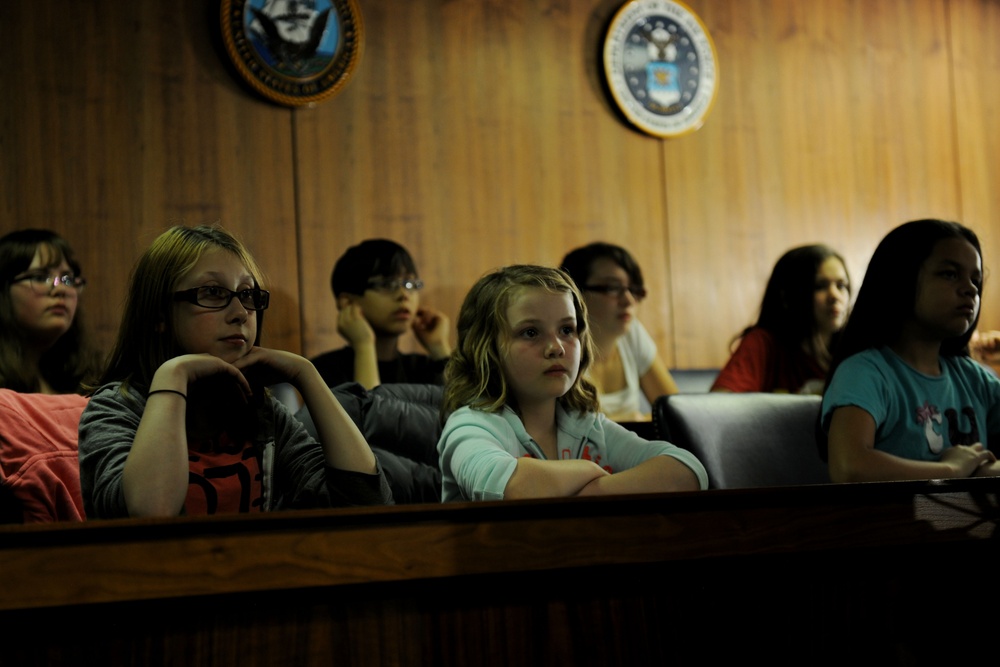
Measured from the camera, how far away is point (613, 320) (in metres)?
2.95

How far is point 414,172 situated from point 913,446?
7.58 ft

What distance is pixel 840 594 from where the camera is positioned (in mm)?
1107

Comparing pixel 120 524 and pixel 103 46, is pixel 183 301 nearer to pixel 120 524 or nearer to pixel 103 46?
pixel 120 524

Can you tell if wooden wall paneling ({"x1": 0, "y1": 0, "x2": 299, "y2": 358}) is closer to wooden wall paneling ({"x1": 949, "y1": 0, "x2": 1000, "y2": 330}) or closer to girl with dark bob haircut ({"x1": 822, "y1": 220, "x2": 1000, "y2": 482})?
girl with dark bob haircut ({"x1": 822, "y1": 220, "x2": 1000, "y2": 482})

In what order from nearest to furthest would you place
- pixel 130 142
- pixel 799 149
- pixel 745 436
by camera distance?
pixel 745 436, pixel 130 142, pixel 799 149

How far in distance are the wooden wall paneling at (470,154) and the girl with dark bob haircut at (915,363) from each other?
2029 millimetres

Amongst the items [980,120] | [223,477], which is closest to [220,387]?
[223,477]

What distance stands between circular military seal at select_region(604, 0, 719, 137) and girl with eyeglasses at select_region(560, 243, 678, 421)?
124cm

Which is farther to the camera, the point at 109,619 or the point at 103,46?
the point at 103,46

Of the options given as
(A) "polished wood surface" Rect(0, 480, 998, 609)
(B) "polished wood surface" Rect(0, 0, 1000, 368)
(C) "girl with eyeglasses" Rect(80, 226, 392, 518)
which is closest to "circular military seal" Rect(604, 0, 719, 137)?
(B) "polished wood surface" Rect(0, 0, 1000, 368)

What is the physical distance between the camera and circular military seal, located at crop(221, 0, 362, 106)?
345 centimetres

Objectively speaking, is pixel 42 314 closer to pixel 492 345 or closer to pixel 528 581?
pixel 492 345

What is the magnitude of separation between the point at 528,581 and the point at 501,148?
3035 mm

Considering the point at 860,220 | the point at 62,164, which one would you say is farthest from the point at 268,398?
the point at 860,220
